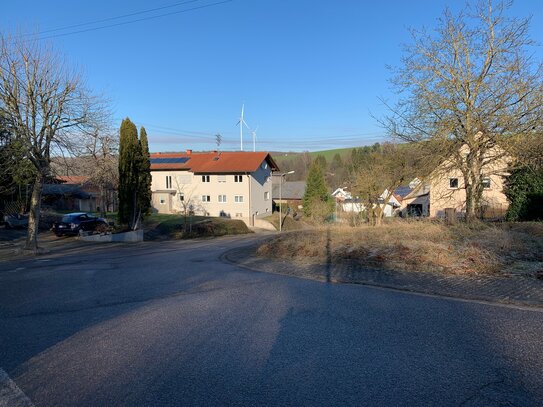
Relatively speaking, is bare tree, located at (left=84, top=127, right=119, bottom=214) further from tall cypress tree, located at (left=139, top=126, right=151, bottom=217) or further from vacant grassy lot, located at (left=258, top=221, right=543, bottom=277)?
vacant grassy lot, located at (left=258, top=221, right=543, bottom=277)

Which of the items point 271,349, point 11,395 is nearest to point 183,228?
point 271,349

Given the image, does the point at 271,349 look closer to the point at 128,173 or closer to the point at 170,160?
the point at 128,173

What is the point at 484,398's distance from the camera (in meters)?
3.62

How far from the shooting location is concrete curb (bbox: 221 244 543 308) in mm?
7070

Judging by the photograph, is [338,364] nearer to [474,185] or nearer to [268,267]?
[268,267]

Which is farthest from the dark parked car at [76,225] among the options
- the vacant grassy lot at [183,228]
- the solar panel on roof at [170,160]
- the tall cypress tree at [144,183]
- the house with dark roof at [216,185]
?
the solar panel on roof at [170,160]

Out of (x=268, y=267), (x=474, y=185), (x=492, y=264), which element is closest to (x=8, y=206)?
(x=268, y=267)

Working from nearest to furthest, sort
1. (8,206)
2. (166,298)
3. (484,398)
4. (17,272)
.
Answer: (484,398) → (166,298) → (17,272) → (8,206)

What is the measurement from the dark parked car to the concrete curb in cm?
2020

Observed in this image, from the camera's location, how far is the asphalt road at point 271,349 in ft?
12.5

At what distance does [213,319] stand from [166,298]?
6.87ft

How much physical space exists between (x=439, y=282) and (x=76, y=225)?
80.6 feet

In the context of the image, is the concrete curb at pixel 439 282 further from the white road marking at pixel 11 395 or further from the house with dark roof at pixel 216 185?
the house with dark roof at pixel 216 185

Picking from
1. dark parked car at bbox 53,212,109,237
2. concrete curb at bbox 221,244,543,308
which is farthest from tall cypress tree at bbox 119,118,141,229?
concrete curb at bbox 221,244,543,308
